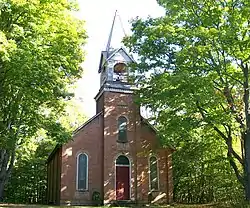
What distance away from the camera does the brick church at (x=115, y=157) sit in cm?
2520

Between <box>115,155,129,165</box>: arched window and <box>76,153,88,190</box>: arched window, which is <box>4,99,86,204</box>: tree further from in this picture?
<box>115,155,129,165</box>: arched window

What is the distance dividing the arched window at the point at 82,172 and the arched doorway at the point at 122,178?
2393 mm

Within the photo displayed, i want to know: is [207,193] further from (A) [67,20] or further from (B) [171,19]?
(A) [67,20]

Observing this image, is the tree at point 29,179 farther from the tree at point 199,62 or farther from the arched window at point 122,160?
the tree at point 199,62

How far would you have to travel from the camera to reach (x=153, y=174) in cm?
2678

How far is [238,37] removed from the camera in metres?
16.4

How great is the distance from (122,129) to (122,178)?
3892 millimetres

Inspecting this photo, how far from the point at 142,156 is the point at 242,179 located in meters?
9.78

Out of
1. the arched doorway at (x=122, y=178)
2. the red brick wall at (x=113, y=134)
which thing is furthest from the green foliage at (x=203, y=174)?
the arched doorway at (x=122, y=178)

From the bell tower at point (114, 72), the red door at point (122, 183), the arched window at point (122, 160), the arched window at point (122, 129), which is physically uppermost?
the bell tower at point (114, 72)

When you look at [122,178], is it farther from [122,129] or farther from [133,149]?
[122,129]

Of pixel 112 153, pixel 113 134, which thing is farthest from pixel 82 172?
pixel 113 134

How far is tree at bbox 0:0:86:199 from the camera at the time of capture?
13.9 m

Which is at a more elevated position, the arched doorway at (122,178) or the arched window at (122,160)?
the arched window at (122,160)
